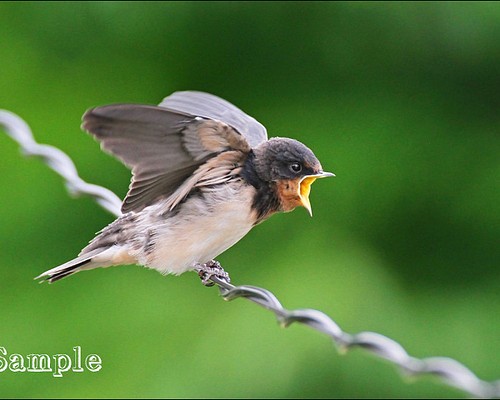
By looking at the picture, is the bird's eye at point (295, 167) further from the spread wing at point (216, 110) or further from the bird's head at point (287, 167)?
the spread wing at point (216, 110)

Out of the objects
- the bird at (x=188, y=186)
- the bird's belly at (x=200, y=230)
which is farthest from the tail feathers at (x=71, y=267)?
the bird's belly at (x=200, y=230)

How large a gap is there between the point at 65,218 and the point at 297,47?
30.6 inches

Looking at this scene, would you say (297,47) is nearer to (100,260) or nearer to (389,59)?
(389,59)

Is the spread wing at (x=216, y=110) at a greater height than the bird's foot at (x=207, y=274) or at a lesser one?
greater

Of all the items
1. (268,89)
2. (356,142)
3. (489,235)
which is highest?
(268,89)

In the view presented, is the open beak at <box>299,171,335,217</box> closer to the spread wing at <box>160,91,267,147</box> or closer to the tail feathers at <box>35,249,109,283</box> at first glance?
the spread wing at <box>160,91,267,147</box>

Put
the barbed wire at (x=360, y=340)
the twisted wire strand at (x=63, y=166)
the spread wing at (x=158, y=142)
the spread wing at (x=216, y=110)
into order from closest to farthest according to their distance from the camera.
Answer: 1. the barbed wire at (x=360, y=340)
2. the spread wing at (x=158, y=142)
3. the twisted wire strand at (x=63, y=166)
4. the spread wing at (x=216, y=110)

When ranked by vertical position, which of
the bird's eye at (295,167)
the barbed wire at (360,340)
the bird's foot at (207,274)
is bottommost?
the barbed wire at (360,340)

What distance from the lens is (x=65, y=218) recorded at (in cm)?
297

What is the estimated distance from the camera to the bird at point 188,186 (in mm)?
2092

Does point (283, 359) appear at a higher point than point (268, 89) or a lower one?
lower

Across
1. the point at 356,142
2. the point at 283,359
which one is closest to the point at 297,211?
the point at 356,142

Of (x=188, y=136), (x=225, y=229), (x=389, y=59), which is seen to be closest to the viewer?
(x=188, y=136)

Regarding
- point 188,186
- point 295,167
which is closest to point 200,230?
point 188,186
